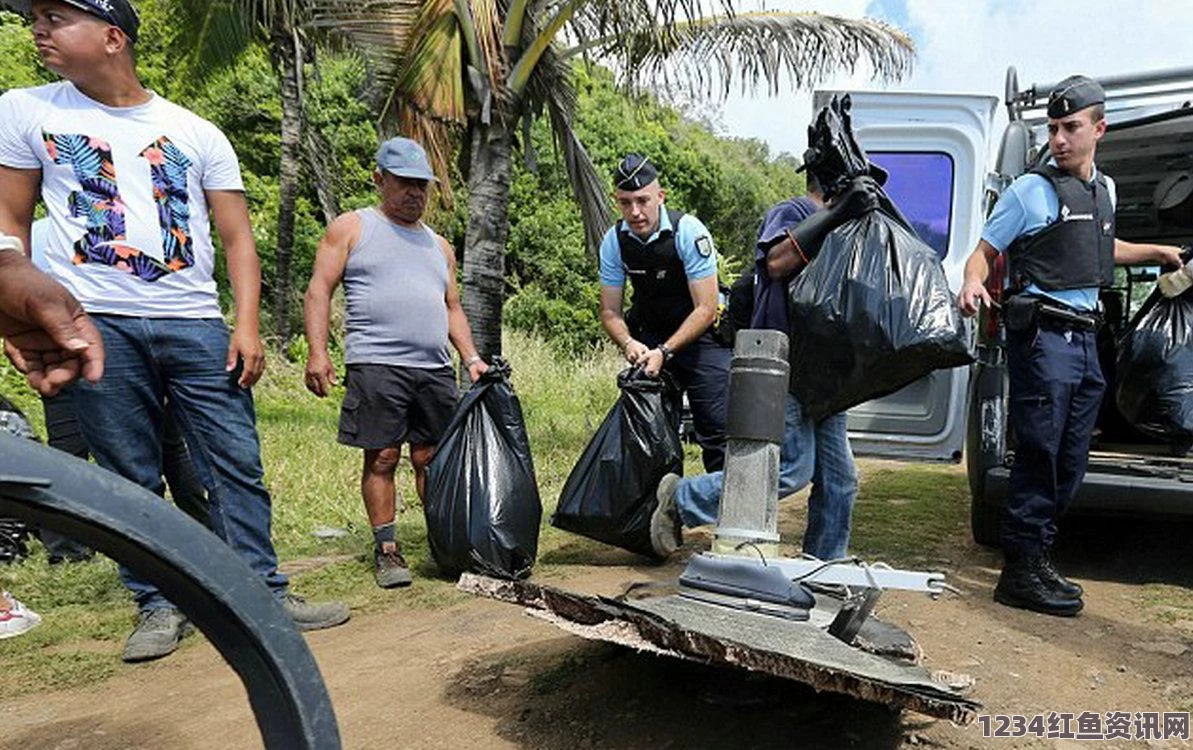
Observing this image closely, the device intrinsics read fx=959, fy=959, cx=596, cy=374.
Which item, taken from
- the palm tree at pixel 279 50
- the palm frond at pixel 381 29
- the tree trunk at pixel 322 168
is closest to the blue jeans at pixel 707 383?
the palm frond at pixel 381 29

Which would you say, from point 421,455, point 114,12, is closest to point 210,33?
point 421,455

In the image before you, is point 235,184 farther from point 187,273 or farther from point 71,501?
point 71,501

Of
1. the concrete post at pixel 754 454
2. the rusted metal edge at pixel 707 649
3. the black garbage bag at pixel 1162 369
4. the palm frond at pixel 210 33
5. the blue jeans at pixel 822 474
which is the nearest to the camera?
the rusted metal edge at pixel 707 649

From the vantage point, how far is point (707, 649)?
6.70ft

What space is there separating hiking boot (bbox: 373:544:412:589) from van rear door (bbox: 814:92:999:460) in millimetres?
2499

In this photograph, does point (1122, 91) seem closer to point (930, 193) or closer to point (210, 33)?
point (930, 193)

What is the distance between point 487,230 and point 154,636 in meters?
4.22

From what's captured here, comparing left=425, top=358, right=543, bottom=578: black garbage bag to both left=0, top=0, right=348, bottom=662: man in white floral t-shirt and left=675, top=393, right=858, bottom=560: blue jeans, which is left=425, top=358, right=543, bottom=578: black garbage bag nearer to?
left=0, top=0, right=348, bottom=662: man in white floral t-shirt

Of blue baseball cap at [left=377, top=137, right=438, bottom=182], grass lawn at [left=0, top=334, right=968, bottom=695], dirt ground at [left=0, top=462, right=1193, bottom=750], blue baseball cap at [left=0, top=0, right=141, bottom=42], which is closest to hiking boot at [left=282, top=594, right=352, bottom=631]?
dirt ground at [left=0, top=462, right=1193, bottom=750]

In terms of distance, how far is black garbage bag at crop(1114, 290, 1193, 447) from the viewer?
4188 millimetres

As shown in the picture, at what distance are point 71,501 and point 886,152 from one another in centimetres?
506

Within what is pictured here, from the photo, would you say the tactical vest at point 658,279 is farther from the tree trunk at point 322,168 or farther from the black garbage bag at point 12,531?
the tree trunk at point 322,168

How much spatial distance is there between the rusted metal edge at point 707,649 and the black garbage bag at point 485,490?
1.42 metres

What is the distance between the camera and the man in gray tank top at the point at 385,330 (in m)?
3.93
